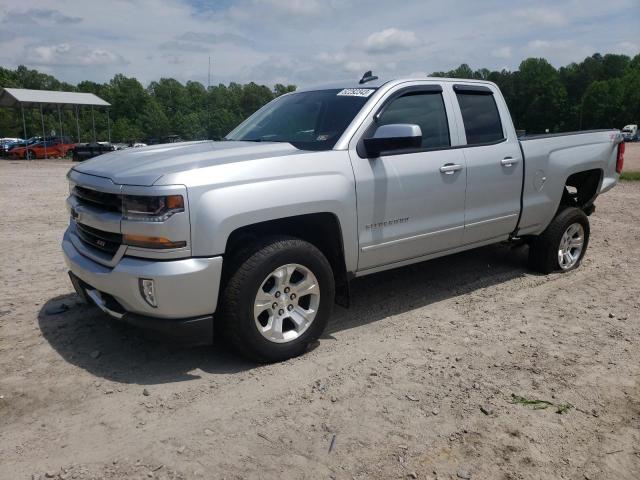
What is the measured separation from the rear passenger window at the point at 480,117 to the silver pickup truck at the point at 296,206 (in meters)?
0.01

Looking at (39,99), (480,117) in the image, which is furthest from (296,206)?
(39,99)

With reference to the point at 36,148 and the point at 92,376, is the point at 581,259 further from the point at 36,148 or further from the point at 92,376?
the point at 36,148

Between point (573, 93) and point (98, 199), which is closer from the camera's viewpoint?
point (98, 199)

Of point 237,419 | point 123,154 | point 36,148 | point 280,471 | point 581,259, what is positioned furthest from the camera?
point 36,148

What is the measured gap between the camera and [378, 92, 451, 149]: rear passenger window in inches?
173

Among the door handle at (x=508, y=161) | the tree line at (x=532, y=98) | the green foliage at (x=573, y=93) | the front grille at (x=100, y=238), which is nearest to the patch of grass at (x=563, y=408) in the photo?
the door handle at (x=508, y=161)

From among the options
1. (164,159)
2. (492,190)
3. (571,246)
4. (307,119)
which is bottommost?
(571,246)

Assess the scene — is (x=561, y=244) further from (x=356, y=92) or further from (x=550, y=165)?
(x=356, y=92)

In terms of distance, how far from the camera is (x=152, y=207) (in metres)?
3.23

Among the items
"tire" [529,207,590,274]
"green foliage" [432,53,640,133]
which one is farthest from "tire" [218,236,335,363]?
"green foliage" [432,53,640,133]

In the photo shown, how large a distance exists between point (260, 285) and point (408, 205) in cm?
144

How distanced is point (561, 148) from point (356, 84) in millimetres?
2422

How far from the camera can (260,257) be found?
351cm

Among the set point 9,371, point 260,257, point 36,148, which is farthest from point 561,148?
point 36,148
